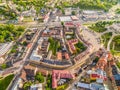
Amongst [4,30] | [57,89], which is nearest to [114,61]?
[57,89]

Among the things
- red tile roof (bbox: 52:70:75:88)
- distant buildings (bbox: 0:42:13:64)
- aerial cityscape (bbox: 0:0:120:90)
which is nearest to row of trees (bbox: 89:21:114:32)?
aerial cityscape (bbox: 0:0:120:90)

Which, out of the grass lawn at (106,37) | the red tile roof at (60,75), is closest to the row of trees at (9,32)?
the red tile roof at (60,75)

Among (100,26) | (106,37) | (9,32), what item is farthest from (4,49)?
(100,26)

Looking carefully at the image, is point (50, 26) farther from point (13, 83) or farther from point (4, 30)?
point (13, 83)

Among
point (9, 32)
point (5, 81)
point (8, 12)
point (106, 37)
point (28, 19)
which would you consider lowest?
point (5, 81)

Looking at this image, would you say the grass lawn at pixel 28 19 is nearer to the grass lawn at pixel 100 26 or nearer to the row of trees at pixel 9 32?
the row of trees at pixel 9 32

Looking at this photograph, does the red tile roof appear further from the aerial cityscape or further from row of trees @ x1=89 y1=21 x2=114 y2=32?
row of trees @ x1=89 y1=21 x2=114 y2=32

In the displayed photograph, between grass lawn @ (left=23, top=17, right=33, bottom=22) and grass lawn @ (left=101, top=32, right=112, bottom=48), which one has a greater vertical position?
grass lawn @ (left=23, top=17, right=33, bottom=22)

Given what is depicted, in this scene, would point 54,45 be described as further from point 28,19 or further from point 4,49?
point 28,19
